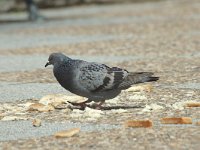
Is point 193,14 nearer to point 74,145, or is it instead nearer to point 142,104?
point 142,104

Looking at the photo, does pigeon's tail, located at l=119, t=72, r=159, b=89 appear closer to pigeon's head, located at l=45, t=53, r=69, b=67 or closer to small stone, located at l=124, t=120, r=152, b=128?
Answer: pigeon's head, located at l=45, t=53, r=69, b=67

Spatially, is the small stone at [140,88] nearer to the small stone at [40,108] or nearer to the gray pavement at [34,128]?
the small stone at [40,108]

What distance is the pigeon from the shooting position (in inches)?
300

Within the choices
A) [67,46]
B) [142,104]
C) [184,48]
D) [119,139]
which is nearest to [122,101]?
[142,104]

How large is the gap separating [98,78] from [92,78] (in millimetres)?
74

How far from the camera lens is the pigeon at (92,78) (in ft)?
25.0

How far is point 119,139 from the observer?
651 cm

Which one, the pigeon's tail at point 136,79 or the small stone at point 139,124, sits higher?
the pigeon's tail at point 136,79

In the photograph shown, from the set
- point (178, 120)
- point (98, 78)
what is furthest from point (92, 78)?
point (178, 120)

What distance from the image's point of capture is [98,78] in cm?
771

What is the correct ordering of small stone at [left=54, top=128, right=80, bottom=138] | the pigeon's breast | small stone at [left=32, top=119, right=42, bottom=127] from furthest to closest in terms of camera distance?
the pigeon's breast → small stone at [left=32, top=119, right=42, bottom=127] → small stone at [left=54, top=128, right=80, bottom=138]

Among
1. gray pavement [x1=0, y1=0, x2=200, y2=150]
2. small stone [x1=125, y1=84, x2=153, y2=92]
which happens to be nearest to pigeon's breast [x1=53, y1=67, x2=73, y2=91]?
gray pavement [x1=0, y1=0, x2=200, y2=150]

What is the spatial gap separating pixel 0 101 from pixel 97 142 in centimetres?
298

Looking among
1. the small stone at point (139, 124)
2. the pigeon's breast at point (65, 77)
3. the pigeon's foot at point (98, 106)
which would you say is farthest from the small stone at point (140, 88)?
the small stone at point (139, 124)
